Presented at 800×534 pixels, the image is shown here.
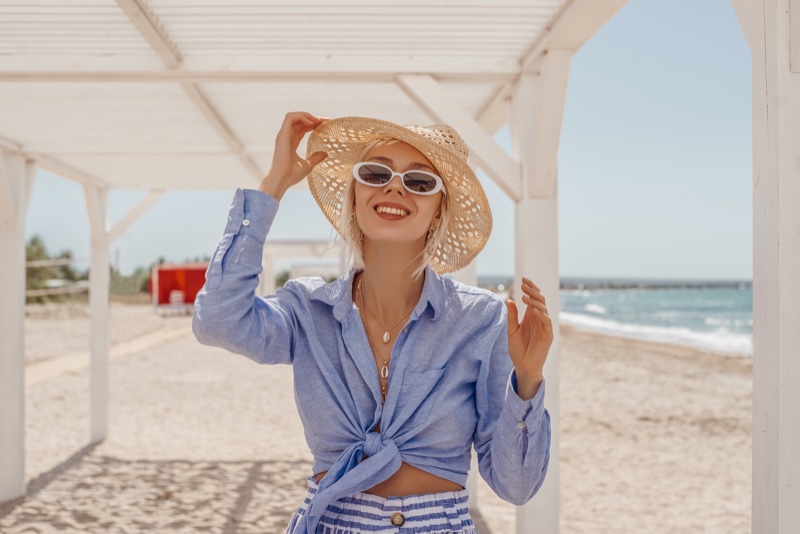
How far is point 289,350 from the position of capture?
5.02ft

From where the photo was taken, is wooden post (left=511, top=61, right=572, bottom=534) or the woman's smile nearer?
the woman's smile

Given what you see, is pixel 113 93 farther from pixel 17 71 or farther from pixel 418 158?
pixel 418 158

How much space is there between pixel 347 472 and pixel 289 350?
29 centimetres

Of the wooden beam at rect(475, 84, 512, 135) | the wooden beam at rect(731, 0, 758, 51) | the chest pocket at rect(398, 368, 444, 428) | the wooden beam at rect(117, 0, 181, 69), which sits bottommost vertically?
the chest pocket at rect(398, 368, 444, 428)

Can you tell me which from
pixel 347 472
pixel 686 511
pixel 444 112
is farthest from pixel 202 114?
pixel 686 511

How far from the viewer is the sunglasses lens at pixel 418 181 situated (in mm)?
1546

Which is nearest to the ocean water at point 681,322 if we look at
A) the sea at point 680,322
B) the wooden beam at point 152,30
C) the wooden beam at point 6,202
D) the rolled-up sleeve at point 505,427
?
the sea at point 680,322

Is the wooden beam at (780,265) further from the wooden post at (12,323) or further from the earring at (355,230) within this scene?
the wooden post at (12,323)

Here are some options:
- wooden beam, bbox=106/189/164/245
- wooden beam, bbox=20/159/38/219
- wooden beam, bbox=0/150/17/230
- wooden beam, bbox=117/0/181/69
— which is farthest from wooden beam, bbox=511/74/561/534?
wooden beam, bbox=106/189/164/245

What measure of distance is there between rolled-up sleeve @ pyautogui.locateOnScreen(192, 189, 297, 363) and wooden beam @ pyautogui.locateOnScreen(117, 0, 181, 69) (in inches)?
69.7

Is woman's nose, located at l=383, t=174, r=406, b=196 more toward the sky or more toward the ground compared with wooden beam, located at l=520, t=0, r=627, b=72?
more toward the ground

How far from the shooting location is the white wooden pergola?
56.2 inches

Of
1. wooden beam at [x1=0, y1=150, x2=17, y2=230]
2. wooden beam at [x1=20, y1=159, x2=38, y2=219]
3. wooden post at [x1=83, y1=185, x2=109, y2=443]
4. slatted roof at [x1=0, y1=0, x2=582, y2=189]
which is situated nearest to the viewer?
slatted roof at [x1=0, y1=0, x2=582, y2=189]

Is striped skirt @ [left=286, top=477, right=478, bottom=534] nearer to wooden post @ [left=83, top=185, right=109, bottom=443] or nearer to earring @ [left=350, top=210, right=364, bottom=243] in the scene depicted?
earring @ [left=350, top=210, right=364, bottom=243]
